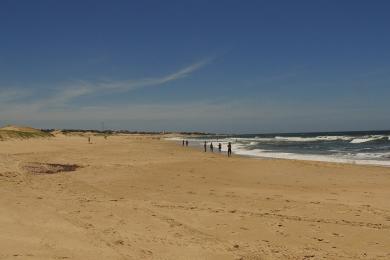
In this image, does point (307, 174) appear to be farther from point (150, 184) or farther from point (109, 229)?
point (109, 229)

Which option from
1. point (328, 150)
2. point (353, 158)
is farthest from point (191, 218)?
point (328, 150)

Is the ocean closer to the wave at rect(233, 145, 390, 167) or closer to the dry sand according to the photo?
the wave at rect(233, 145, 390, 167)

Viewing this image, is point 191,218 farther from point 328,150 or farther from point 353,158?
point 328,150

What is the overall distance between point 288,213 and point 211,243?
358 centimetres

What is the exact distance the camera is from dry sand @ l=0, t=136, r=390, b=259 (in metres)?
7.87

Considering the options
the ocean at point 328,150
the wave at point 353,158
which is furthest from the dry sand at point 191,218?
the ocean at point 328,150

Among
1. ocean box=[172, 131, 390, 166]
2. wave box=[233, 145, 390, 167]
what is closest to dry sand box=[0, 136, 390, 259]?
wave box=[233, 145, 390, 167]

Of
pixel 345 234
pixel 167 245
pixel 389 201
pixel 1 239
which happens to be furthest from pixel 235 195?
pixel 1 239

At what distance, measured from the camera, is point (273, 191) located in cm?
1561

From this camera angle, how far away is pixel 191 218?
10.5 metres

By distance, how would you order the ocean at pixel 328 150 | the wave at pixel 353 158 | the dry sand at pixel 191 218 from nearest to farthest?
the dry sand at pixel 191 218, the wave at pixel 353 158, the ocean at pixel 328 150

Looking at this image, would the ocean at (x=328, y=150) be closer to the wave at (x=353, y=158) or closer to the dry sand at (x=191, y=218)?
the wave at (x=353, y=158)

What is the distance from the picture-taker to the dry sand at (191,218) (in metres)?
7.87

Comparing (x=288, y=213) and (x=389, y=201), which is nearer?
(x=288, y=213)
